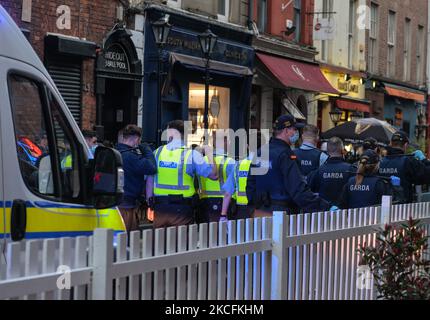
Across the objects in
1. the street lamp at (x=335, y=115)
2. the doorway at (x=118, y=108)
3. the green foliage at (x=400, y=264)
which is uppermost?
the street lamp at (x=335, y=115)

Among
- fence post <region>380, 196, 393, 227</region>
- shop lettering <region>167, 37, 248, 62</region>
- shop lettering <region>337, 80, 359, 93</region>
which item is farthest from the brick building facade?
fence post <region>380, 196, 393, 227</region>

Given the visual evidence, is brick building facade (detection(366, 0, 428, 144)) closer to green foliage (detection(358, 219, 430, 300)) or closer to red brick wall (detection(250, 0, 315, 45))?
red brick wall (detection(250, 0, 315, 45))

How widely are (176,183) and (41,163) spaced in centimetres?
411

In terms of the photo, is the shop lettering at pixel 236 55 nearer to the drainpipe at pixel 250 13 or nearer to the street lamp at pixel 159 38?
the drainpipe at pixel 250 13

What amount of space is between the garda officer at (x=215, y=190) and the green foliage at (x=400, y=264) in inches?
152

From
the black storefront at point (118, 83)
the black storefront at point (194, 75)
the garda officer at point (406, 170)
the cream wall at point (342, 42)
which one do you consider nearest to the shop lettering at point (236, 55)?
the black storefront at point (194, 75)

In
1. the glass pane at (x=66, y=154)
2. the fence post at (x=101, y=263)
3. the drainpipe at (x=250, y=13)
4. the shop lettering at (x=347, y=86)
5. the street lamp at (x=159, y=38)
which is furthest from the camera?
the shop lettering at (x=347, y=86)

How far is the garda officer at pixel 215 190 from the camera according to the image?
962 cm

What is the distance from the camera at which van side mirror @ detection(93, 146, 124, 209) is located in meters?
4.90

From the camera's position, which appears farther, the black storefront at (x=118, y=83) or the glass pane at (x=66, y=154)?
the black storefront at (x=118, y=83)

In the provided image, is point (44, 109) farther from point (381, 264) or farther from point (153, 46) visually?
point (153, 46)

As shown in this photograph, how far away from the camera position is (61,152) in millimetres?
4914

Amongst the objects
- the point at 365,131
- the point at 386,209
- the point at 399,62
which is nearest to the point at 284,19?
the point at 365,131

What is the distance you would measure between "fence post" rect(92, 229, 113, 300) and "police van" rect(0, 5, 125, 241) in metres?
0.70
